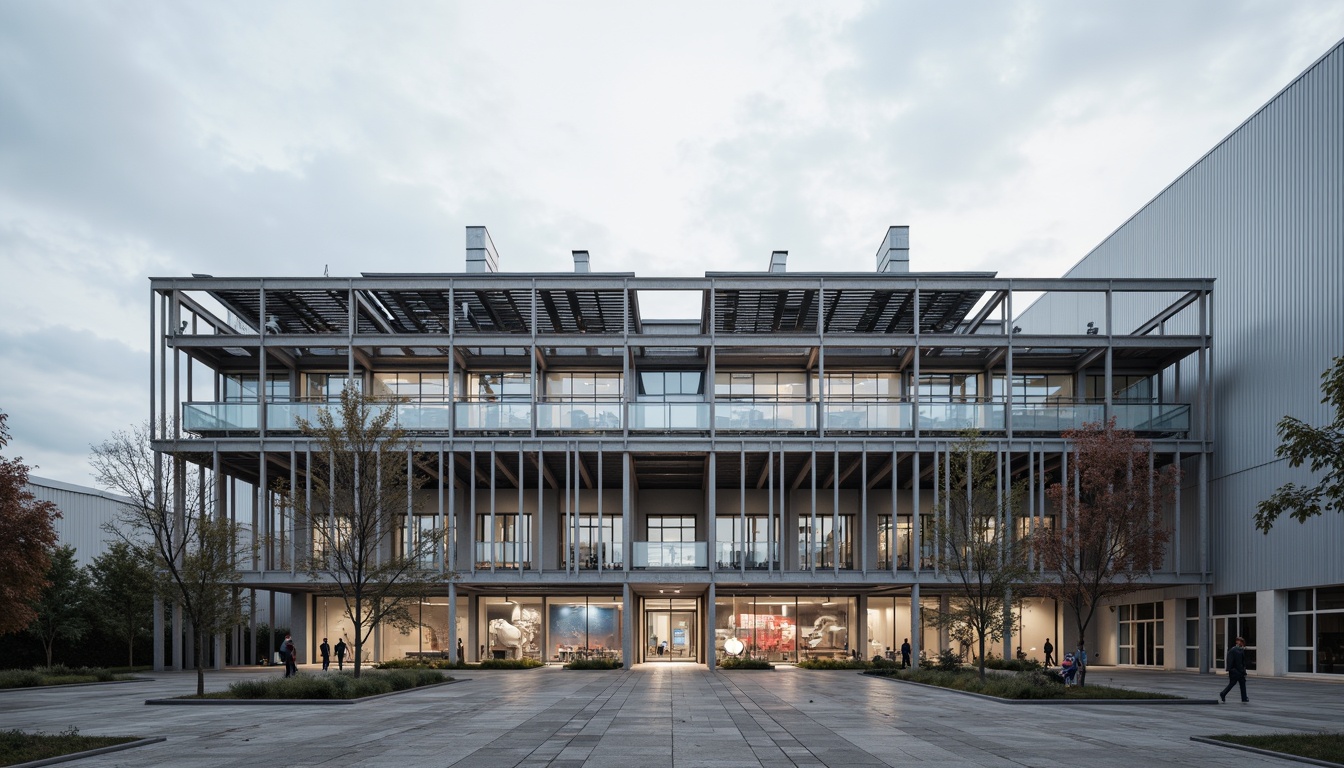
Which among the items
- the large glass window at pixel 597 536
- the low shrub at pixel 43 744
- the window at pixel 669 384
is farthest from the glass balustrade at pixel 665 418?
the low shrub at pixel 43 744

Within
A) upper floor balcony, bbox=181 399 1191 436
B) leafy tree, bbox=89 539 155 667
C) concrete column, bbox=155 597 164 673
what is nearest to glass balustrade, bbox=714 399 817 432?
upper floor balcony, bbox=181 399 1191 436

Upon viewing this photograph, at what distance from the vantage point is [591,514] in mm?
45219

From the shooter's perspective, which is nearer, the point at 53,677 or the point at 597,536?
the point at 53,677

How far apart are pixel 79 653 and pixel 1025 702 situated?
36481 millimetres

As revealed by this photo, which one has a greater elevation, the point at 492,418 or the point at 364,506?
the point at 492,418

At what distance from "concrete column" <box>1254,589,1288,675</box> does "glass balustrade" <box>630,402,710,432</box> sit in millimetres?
18941

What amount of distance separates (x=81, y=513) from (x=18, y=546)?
25117mm

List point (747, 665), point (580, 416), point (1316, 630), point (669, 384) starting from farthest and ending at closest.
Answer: point (669, 384), point (580, 416), point (747, 665), point (1316, 630)

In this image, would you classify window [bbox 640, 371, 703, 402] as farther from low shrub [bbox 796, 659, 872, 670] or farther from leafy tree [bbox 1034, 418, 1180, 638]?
leafy tree [bbox 1034, 418, 1180, 638]

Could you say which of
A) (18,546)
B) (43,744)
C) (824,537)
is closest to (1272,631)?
(824,537)

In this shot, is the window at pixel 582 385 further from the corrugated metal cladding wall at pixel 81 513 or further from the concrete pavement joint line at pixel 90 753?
the concrete pavement joint line at pixel 90 753

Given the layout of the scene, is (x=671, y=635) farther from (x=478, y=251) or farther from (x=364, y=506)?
(x=364, y=506)

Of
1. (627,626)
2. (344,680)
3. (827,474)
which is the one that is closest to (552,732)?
(344,680)

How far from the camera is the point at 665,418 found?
127 feet
